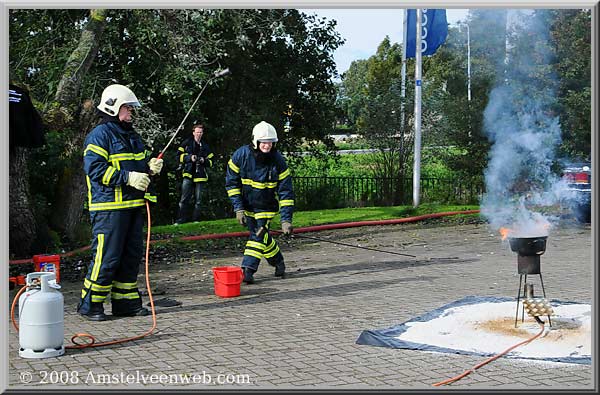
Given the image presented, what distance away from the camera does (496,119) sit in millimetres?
14531

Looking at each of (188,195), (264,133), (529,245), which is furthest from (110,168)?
(188,195)

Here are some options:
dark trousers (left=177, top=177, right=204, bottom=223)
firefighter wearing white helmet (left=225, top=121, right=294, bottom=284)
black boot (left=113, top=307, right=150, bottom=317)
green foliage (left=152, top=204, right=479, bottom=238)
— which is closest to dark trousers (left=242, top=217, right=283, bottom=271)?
firefighter wearing white helmet (left=225, top=121, right=294, bottom=284)

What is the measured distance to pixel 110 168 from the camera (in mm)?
7371

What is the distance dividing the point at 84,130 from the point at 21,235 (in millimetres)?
2400

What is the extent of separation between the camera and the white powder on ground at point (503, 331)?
6.32 meters

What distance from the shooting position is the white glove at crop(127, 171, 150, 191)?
7316 millimetres

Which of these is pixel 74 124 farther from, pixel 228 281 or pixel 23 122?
pixel 228 281

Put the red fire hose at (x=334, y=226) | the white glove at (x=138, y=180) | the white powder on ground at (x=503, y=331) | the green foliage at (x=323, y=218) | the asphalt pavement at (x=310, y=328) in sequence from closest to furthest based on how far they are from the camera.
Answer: the asphalt pavement at (x=310, y=328)
the white powder on ground at (x=503, y=331)
the white glove at (x=138, y=180)
the red fire hose at (x=334, y=226)
the green foliage at (x=323, y=218)

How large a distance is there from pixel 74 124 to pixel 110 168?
18.6ft

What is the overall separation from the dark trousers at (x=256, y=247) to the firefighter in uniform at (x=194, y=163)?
5.16m

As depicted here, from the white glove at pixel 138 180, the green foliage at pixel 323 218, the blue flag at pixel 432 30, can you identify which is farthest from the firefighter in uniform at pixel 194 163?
the white glove at pixel 138 180

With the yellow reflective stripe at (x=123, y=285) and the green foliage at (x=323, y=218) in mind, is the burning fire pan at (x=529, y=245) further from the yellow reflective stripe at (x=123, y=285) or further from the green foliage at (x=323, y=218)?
the green foliage at (x=323, y=218)

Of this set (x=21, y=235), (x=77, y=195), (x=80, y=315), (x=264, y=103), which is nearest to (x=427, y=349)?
(x=80, y=315)

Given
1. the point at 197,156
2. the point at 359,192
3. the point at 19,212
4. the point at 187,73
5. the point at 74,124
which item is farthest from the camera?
the point at 359,192
